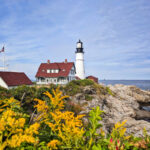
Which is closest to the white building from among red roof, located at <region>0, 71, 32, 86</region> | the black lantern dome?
red roof, located at <region>0, 71, 32, 86</region>

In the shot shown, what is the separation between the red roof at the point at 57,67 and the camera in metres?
37.1

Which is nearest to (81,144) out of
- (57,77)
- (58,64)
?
(57,77)

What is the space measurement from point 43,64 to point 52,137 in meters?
38.4

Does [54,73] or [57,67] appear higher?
[57,67]

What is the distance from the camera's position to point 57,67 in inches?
1484

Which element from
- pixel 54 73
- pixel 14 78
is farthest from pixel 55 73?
pixel 14 78

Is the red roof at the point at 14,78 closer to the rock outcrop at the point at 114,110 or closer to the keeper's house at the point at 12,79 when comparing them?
the keeper's house at the point at 12,79

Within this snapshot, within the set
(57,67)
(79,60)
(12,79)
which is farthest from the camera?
(79,60)

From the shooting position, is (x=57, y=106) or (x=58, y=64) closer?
(x=57, y=106)

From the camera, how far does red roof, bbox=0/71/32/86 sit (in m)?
26.7

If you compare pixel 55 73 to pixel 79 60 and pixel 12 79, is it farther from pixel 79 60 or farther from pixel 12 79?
pixel 12 79

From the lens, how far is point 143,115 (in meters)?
25.3

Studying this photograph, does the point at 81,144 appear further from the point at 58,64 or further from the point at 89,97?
the point at 58,64

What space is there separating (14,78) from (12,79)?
78 centimetres
